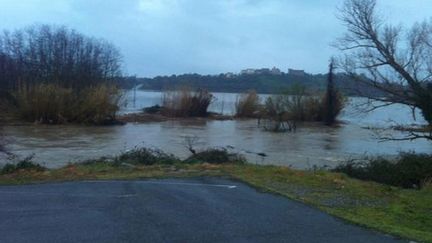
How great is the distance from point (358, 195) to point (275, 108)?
45568mm

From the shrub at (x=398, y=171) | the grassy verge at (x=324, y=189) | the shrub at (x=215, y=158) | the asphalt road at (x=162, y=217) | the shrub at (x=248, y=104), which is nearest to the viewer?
the asphalt road at (x=162, y=217)

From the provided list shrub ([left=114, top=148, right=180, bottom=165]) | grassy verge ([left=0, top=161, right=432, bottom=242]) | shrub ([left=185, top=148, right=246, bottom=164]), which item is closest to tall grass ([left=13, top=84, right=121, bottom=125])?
shrub ([left=185, top=148, right=246, bottom=164])

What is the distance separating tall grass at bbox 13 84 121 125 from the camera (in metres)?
48.1

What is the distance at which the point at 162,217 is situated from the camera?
7.87 meters

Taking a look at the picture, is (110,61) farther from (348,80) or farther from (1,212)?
(1,212)

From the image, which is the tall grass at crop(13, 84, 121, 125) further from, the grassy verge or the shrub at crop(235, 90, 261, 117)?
the grassy verge

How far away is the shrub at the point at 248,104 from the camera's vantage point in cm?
6381

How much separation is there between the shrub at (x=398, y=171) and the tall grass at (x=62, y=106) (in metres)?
34.8

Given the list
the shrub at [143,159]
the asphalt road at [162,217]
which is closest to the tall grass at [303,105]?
the shrub at [143,159]

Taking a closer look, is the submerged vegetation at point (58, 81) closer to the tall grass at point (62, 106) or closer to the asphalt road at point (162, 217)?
the tall grass at point (62, 106)

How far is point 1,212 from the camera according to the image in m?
8.28

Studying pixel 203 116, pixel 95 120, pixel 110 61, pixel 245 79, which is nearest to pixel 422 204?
pixel 95 120

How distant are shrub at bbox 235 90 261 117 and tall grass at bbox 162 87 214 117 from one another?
4.27m

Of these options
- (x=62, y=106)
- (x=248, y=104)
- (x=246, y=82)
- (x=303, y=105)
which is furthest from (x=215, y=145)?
(x=246, y=82)
